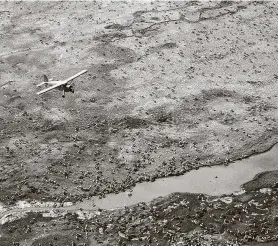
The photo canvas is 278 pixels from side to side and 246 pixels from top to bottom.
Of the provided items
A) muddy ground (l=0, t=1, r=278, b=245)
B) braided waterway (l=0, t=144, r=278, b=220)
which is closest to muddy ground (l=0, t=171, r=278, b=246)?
braided waterway (l=0, t=144, r=278, b=220)

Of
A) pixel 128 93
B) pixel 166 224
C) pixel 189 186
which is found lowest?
pixel 166 224

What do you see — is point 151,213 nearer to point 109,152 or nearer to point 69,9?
point 109,152

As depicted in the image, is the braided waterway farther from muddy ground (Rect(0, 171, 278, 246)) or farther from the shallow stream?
muddy ground (Rect(0, 171, 278, 246))

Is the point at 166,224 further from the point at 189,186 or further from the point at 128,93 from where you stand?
the point at 128,93

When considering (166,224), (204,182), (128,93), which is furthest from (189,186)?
(128,93)

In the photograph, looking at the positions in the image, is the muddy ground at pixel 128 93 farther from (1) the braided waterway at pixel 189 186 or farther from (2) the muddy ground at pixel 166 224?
(2) the muddy ground at pixel 166 224

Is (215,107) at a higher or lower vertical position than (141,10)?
lower

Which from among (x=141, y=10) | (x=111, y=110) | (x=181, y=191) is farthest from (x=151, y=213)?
(x=141, y=10)
